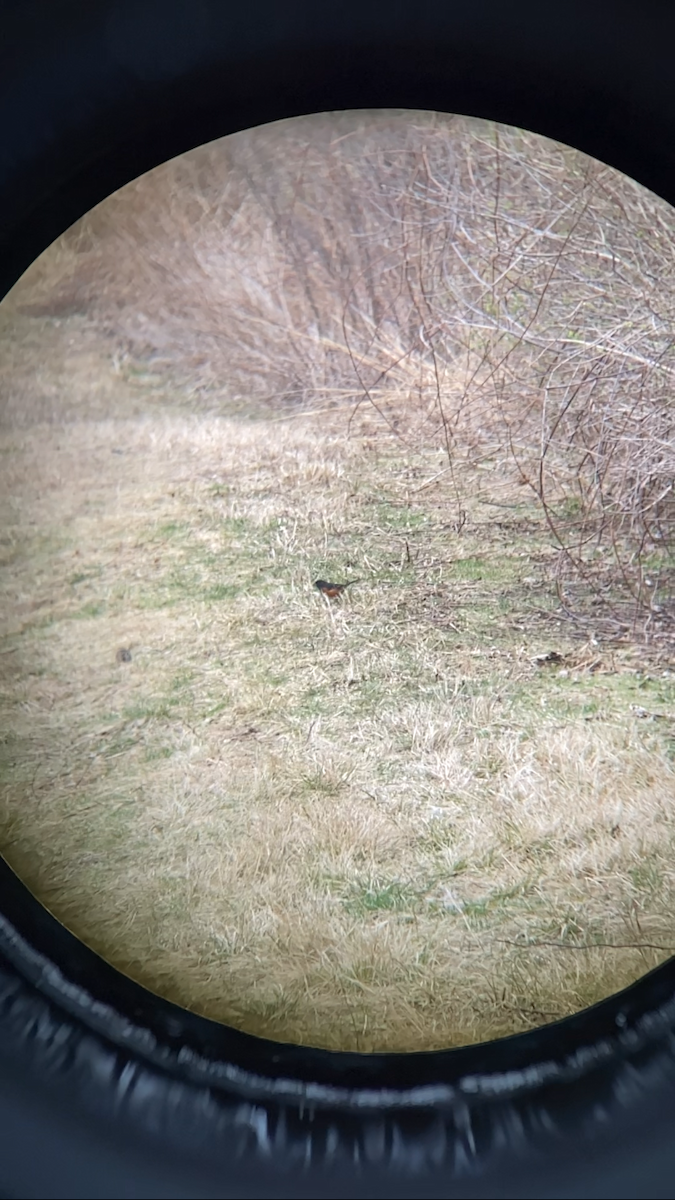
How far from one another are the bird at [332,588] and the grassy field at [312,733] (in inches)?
0.4

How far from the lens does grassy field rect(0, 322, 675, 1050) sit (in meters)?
0.86

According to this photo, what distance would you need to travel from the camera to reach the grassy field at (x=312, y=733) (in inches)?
33.8

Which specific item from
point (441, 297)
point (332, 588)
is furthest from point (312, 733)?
point (441, 297)

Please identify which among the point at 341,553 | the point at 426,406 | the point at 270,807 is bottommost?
the point at 270,807

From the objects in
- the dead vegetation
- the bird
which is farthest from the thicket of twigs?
the bird

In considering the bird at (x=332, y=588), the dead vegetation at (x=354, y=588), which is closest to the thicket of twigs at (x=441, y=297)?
the dead vegetation at (x=354, y=588)

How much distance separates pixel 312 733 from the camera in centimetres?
90

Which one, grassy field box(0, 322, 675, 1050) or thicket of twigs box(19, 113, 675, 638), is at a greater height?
thicket of twigs box(19, 113, 675, 638)

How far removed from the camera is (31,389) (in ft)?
2.79

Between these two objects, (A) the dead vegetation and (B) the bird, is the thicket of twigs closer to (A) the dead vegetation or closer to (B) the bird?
(A) the dead vegetation

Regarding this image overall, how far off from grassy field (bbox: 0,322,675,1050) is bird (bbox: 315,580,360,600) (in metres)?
0.01

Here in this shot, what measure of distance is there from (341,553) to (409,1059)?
594 mm

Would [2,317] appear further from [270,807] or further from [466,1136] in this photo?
[466,1136]

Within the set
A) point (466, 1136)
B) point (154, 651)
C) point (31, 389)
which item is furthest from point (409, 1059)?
point (31, 389)
